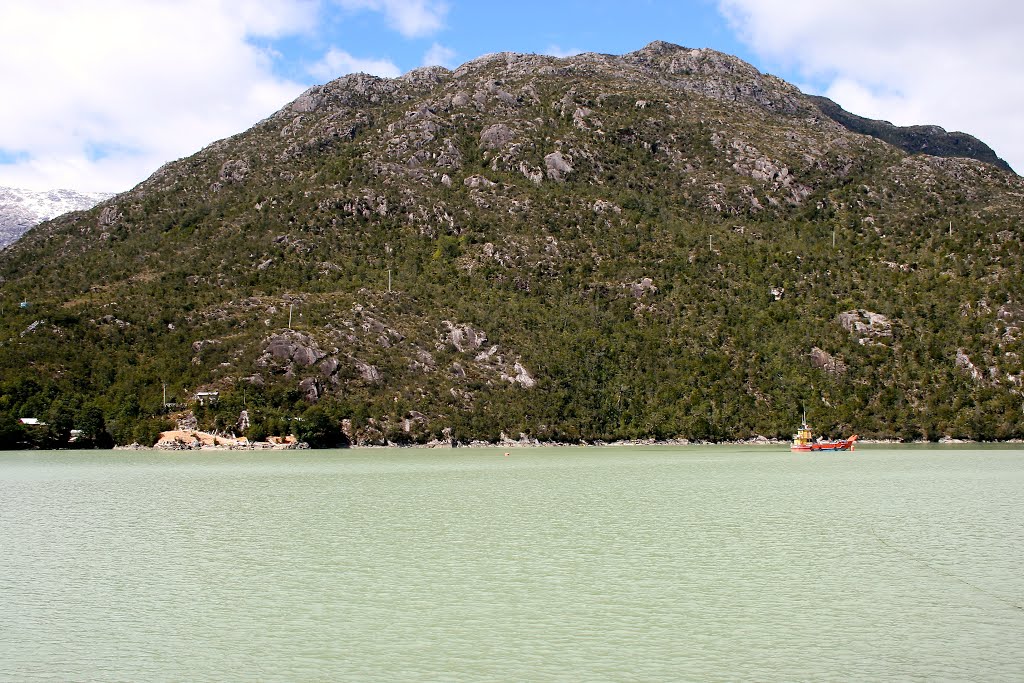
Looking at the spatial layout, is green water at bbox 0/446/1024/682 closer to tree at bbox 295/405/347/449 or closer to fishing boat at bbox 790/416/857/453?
fishing boat at bbox 790/416/857/453

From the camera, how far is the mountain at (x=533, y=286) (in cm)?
13288

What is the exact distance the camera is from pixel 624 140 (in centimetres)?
19138

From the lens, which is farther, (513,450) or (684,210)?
(684,210)

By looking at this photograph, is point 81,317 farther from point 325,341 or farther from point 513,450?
point 513,450

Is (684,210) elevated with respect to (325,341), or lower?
elevated

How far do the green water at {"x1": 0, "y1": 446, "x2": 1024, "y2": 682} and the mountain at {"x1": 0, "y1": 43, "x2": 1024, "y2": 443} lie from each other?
253ft

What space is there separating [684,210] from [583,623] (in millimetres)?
161030

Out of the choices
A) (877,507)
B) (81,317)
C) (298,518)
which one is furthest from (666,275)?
(298,518)

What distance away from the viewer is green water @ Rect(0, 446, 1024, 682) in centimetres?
2019

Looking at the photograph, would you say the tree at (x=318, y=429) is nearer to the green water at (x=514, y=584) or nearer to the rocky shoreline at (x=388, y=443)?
the rocky shoreline at (x=388, y=443)

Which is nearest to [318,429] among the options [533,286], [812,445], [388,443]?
[388,443]

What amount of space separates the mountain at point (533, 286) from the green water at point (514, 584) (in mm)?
77135

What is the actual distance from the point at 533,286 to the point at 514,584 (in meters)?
133

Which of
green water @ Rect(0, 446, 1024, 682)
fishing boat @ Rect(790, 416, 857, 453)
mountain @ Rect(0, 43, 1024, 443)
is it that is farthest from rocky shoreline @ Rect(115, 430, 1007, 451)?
Answer: green water @ Rect(0, 446, 1024, 682)
